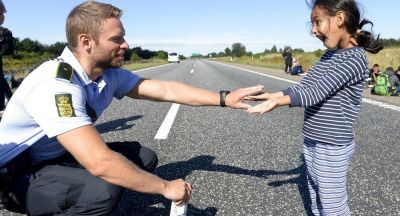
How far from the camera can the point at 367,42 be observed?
2428 millimetres

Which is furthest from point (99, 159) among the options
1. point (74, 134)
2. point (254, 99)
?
point (254, 99)

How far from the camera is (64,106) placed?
2.17 meters

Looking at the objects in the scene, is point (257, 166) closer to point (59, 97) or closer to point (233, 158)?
point (233, 158)

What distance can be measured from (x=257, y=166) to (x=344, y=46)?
6.81 feet

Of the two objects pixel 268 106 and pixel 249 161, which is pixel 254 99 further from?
pixel 249 161

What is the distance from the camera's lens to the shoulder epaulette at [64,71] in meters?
2.31

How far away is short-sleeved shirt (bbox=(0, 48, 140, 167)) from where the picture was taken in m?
2.17

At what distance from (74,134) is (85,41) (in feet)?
2.21

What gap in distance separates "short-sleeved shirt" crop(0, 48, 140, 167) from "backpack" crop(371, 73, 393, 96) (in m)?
9.95

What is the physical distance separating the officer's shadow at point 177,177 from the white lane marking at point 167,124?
4.34 feet

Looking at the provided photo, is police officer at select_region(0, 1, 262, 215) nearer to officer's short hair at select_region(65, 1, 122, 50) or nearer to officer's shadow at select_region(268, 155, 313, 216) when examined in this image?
officer's short hair at select_region(65, 1, 122, 50)

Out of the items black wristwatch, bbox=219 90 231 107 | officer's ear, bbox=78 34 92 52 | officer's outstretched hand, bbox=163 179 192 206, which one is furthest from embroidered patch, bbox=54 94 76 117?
black wristwatch, bbox=219 90 231 107

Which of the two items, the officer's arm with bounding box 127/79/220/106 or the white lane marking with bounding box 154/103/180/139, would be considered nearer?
the officer's arm with bounding box 127/79/220/106

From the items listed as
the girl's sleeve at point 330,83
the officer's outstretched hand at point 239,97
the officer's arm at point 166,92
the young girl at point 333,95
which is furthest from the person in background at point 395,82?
the girl's sleeve at point 330,83
